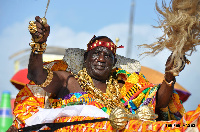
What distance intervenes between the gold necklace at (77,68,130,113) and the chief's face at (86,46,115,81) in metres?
0.09

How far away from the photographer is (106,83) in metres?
3.97

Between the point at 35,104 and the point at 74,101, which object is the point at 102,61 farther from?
the point at 35,104

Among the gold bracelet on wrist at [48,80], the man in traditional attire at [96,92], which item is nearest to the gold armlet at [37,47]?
the man in traditional attire at [96,92]

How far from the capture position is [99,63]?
3812mm

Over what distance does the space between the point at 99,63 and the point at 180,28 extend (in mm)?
1542

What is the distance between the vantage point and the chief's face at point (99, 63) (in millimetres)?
3814

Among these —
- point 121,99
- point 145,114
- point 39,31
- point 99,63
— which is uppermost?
point 39,31

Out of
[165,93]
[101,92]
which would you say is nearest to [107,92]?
[101,92]

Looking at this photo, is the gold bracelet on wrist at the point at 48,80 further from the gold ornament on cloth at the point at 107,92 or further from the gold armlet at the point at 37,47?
the gold ornament on cloth at the point at 107,92

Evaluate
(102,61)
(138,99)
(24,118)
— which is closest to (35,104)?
(24,118)

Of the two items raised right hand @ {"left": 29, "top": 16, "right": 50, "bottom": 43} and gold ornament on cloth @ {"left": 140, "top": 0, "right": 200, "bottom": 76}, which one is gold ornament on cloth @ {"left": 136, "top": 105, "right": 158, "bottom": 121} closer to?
gold ornament on cloth @ {"left": 140, "top": 0, "right": 200, "bottom": 76}

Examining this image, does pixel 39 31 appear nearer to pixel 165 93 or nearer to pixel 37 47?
pixel 37 47

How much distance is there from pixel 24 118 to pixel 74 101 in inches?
21.8

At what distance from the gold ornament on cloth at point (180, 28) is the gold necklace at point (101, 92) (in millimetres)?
1220
